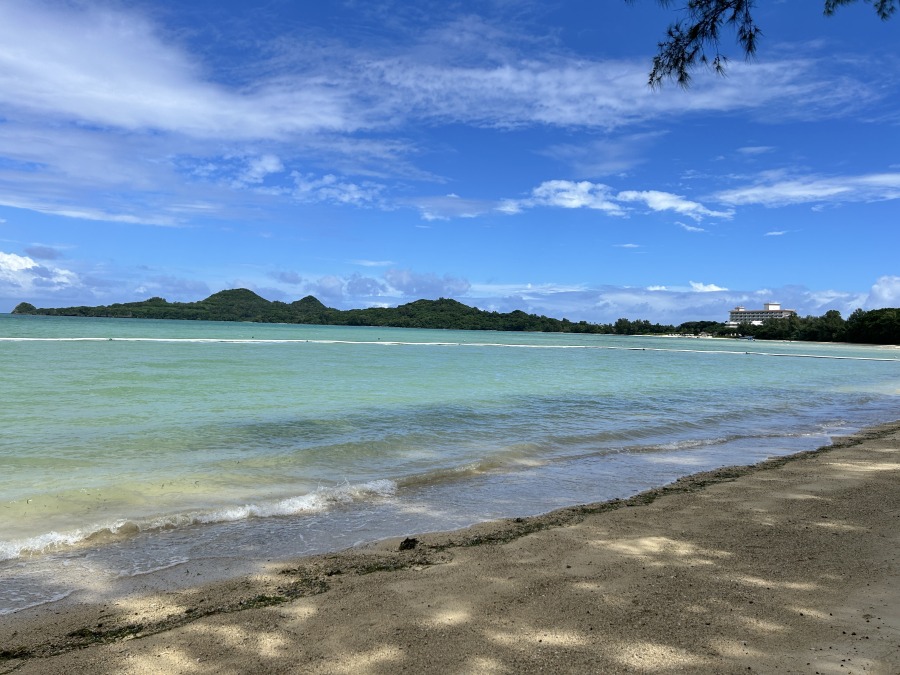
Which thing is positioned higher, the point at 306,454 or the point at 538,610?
the point at 538,610

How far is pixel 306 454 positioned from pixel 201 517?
3.20 m

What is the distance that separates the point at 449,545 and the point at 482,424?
756cm

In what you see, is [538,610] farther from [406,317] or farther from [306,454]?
[406,317]

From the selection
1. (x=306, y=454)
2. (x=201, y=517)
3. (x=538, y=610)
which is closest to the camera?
(x=538, y=610)

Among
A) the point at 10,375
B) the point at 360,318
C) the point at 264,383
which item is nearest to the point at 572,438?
the point at 264,383

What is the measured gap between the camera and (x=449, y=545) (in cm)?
512

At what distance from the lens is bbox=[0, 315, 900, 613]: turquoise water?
5480 mm

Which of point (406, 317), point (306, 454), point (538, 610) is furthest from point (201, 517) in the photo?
point (406, 317)

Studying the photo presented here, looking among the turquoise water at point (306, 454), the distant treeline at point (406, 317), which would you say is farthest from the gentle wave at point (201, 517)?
the distant treeline at point (406, 317)

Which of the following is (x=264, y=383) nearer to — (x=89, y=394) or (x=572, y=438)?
(x=89, y=394)

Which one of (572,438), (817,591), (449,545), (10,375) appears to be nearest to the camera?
(817,591)

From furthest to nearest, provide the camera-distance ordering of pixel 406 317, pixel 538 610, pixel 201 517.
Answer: pixel 406 317, pixel 201 517, pixel 538 610

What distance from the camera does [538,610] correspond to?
3.65 m

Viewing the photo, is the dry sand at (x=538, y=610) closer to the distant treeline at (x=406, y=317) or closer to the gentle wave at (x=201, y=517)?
the gentle wave at (x=201, y=517)
